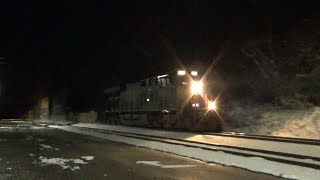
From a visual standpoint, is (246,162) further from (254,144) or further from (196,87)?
(196,87)

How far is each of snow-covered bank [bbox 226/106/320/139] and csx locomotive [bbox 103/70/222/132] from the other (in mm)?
2656

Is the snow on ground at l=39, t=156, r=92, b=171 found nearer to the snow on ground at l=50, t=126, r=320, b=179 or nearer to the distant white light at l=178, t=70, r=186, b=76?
the snow on ground at l=50, t=126, r=320, b=179

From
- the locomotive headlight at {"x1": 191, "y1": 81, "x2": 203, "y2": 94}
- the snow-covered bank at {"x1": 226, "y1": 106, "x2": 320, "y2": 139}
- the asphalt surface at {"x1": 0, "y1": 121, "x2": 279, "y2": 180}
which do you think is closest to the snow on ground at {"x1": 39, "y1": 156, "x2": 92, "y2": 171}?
the asphalt surface at {"x1": 0, "y1": 121, "x2": 279, "y2": 180}

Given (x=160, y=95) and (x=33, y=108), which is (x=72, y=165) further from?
(x=33, y=108)

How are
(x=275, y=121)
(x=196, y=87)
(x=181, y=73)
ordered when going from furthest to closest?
(x=181, y=73) < (x=275, y=121) < (x=196, y=87)

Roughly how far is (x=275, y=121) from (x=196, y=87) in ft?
18.5

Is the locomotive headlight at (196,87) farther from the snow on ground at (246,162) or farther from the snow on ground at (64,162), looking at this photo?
the snow on ground at (64,162)

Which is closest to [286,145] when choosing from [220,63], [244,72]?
[244,72]

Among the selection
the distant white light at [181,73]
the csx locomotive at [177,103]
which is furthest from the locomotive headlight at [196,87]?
the distant white light at [181,73]

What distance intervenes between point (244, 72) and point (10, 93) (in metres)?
105

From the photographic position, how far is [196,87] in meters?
29.6

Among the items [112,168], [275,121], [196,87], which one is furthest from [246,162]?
[275,121]

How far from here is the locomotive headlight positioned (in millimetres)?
29556

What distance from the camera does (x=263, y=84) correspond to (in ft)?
117
